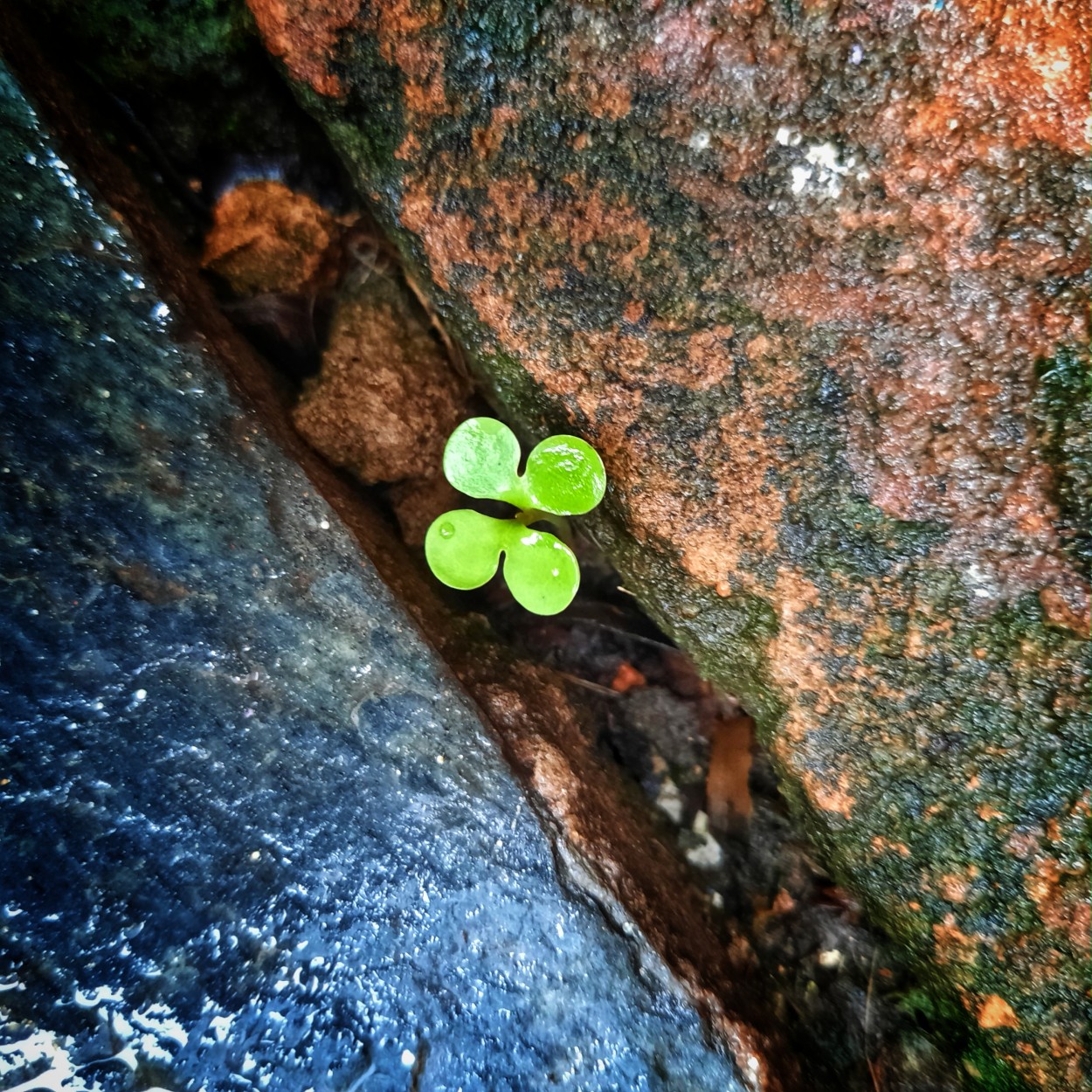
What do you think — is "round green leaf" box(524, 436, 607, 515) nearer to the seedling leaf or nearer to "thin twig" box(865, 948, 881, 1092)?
the seedling leaf

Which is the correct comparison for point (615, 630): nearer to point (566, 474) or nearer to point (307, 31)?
point (566, 474)

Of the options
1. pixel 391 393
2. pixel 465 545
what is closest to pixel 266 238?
pixel 391 393

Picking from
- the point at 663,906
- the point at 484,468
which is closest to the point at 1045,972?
the point at 663,906

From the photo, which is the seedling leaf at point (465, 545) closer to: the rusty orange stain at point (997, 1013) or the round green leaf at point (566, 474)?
the round green leaf at point (566, 474)

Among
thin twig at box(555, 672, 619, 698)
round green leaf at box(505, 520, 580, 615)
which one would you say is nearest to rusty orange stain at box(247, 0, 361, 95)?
round green leaf at box(505, 520, 580, 615)

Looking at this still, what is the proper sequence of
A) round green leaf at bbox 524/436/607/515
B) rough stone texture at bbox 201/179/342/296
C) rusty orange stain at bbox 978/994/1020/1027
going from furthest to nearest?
rough stone texture at bbox 201/179/342/296, round green leaf at bbox 524/436/607/515, rusty orange stain at bbox 978/994/1020/1027

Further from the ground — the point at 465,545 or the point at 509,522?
the point at 509,522
